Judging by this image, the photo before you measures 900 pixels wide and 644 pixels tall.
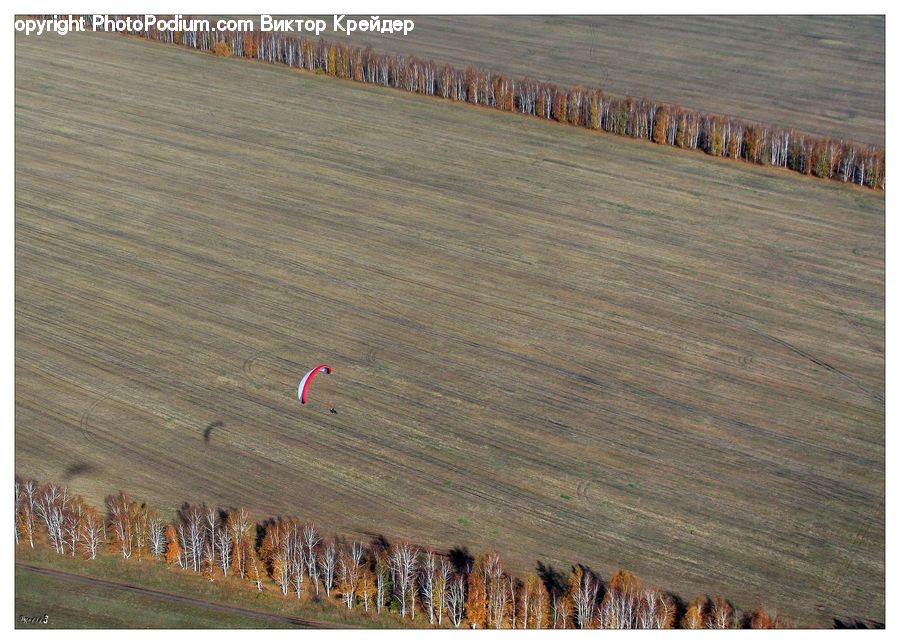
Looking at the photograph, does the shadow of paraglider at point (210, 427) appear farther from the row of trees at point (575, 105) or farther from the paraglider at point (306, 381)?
the row of trees at point (575, 105)

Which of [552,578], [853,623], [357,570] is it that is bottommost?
[853,623]

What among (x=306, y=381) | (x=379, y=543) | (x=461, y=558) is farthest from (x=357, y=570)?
(x=306, y=381)

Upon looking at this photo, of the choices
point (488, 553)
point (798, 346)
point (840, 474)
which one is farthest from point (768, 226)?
point (488, 553)

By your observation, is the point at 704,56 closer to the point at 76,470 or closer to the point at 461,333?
the point at 461,333

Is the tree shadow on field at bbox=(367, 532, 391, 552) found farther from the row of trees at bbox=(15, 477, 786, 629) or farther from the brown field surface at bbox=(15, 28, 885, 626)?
the brown field surface at bbox=(15, 28, 885, 626)

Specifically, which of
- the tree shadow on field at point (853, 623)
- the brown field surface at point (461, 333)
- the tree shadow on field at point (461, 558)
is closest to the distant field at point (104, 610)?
the brown field surface at point (461, 333)

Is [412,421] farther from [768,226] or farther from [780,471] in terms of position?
[768,226]
